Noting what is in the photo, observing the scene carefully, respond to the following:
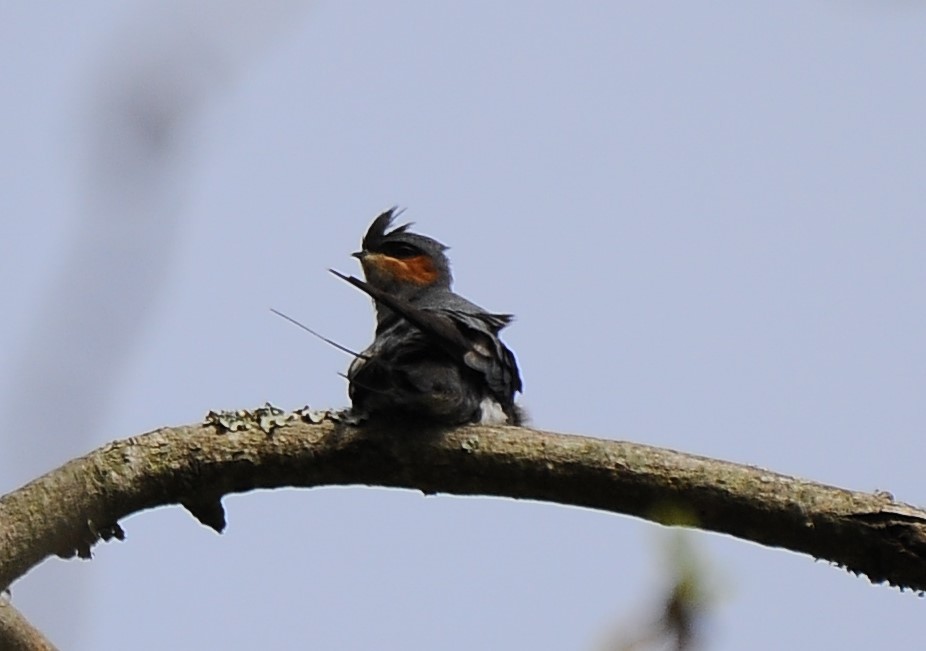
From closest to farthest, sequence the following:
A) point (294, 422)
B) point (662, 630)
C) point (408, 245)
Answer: point (662, 630) < point (294, 422) < point (408, 245)

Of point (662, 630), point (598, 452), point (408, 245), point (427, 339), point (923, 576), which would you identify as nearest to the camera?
point (662, 630)

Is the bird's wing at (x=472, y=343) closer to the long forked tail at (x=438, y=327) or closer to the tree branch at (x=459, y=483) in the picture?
the long forked tail at (x=438, y=327)

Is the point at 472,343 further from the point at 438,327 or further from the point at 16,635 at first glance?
the point at 16,635

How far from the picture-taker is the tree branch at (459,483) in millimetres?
3457

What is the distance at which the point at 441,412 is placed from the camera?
4.07 m

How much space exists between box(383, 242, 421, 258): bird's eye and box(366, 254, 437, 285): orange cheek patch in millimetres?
26

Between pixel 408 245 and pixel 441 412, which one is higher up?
pixel 408 245

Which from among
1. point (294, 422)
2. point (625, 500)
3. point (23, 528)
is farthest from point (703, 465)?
point (23, 528)

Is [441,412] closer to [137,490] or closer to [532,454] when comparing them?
[532,454]

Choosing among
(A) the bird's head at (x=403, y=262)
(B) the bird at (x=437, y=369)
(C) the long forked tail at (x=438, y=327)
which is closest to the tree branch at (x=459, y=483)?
(B) the bird at (x=437, y=369)

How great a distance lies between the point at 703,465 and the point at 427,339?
4.68ft

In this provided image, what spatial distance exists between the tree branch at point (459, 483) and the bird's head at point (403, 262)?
323cm

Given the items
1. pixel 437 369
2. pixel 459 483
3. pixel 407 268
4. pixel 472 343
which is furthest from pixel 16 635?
pixel 407 268

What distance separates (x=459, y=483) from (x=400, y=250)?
142 inches
